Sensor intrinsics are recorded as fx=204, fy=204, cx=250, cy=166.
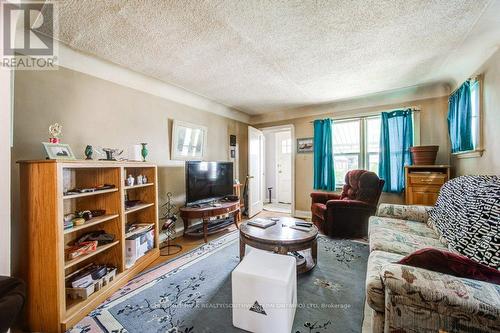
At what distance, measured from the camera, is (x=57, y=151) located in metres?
1.71

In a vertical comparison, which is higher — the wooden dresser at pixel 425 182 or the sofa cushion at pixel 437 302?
the wooden dresser at pixel 425 182

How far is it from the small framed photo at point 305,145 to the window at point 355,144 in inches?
18.7

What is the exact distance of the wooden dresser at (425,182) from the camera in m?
2.87

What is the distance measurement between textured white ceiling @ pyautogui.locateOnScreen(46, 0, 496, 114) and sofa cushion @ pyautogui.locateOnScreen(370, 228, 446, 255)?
6.19 feet

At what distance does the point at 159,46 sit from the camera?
208 centimetres

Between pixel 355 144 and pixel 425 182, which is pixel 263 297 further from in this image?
pixel 355 144

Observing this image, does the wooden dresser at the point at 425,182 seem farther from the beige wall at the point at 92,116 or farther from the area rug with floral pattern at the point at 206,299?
the beige wall at the point at 92,116

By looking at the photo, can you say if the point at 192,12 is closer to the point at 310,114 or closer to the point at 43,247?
the point at 43,247

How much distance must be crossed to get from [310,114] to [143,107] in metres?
3.23

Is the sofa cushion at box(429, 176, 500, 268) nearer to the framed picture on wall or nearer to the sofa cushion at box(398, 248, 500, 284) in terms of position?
the sofa cushion at box(398, 248, 500, 284)

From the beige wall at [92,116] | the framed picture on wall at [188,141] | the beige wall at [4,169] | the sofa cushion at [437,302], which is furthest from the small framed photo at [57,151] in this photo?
the sofa cushion at [437,302]

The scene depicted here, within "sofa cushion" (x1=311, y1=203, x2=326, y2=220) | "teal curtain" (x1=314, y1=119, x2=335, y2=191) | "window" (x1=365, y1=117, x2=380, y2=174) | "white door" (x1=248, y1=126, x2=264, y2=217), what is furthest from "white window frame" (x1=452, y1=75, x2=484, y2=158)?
"white door" (x1=248, y1=126, x2=264, y2=217)

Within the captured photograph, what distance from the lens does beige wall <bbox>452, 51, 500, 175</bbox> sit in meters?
1.97

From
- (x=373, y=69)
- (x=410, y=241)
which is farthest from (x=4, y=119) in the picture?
(x=373, y=69)
